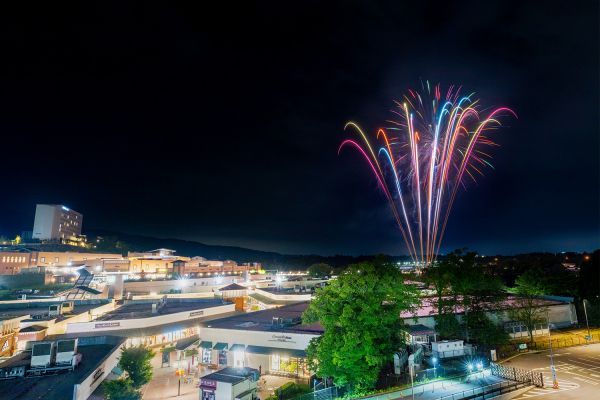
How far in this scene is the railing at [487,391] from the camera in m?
20.9

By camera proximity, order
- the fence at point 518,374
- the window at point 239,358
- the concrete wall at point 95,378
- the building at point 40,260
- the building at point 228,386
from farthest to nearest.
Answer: the building at point 40,260 < the window at point 239,358 < the fence at point 518,374 < the building at point 228,386 < the concrete wall at point 95,378

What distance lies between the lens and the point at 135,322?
116 feet

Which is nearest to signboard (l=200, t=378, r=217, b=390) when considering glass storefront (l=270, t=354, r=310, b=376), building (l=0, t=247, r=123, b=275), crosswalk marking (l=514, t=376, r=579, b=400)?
glass storefront (l=270, t=354, r=310, b=376)

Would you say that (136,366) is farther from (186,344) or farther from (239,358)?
(239,358)

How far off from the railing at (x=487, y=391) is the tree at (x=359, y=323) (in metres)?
4.19

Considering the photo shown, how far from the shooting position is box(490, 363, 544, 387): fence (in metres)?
23.2

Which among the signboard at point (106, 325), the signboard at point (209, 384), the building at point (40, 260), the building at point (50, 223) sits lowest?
the signboard at point (209, 384)

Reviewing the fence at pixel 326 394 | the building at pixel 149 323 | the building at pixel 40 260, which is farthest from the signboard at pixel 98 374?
the building at pixel 40 260

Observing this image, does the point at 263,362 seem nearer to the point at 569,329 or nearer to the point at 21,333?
the point at 21,333

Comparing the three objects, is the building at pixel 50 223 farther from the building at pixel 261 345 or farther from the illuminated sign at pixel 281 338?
the illuminated sign at pixel 281 338

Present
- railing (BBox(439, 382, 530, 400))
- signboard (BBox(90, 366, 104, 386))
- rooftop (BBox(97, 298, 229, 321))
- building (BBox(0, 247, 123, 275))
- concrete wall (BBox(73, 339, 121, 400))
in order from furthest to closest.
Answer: building (BBox(0, 247, 123, 275)) → rooftop (BBox(97, 298, 229, 321)) → signboard (BBox(90, 366, 104, 386)) → railing (BBox(439, 382, 530, 400)) → concrete wall (BBox(73, 339, 121, 400))

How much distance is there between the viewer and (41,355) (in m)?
22.5

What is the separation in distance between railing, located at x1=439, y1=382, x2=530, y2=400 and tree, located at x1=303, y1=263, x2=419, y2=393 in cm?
419

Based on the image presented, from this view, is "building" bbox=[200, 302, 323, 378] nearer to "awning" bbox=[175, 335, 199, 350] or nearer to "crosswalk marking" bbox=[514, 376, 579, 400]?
"awning" bbox=[175, 335, 199, 350]
